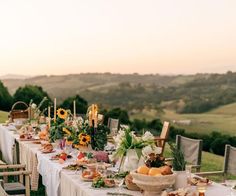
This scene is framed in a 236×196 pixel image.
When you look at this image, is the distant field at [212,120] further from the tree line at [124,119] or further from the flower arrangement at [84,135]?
the flower arrangement at [84,135]

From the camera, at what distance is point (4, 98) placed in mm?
14781

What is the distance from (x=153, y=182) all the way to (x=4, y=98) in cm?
1205

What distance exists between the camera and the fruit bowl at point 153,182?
3.24m

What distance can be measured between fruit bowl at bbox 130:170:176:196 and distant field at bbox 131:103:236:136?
7338mm

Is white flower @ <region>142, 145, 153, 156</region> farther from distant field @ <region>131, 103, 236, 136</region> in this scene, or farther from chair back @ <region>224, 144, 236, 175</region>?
distant field @ <region>131, 103, 236, 136</region>

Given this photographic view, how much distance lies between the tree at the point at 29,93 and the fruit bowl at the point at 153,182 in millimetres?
10611

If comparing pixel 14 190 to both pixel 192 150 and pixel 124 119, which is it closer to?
pixel 192 150

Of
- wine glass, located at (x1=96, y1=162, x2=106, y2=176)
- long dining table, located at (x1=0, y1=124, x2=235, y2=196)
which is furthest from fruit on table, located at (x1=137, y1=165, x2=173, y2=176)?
wine glass, located at (x1=96, y1=162, x2=106, y2=176)

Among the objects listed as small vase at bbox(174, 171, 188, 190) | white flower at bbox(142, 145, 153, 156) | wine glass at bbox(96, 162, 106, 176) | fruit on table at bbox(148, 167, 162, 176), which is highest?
white flower at bbox(142, 145, 153, 156)

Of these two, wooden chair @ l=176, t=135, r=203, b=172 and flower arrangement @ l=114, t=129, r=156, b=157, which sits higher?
flower arrangement @ l=114, t=129, r=156, b=157

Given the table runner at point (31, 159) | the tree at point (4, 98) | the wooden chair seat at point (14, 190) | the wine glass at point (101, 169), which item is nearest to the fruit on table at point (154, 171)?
the wine glass at point (101, 169)

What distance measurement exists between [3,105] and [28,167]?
9.18 m

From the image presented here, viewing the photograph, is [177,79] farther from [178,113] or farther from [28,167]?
[28,167]

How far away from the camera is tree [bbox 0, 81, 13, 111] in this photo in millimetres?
14695
